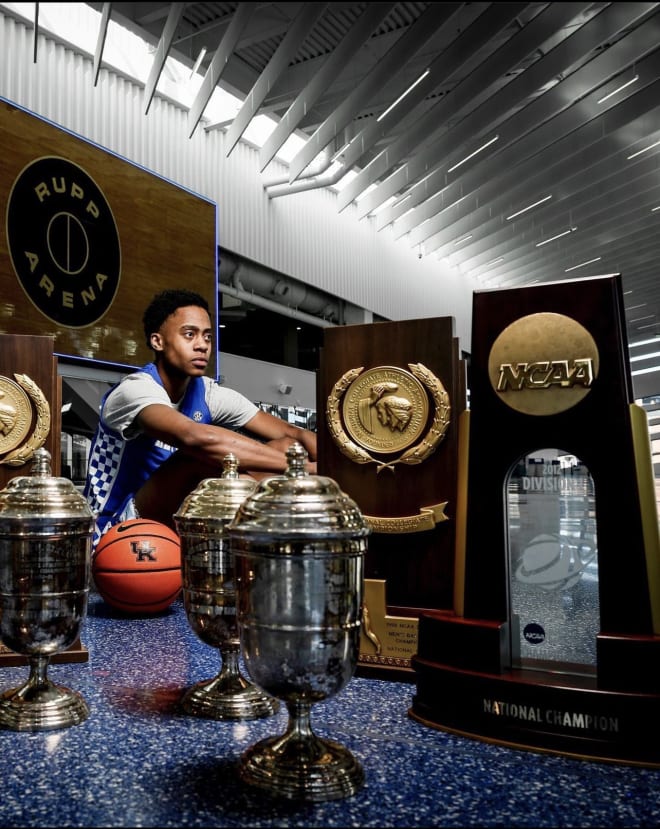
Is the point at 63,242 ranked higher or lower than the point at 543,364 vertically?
higher

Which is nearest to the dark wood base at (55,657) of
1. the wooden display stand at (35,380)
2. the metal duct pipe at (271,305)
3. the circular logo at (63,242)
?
the wooden display stand at (35,380)

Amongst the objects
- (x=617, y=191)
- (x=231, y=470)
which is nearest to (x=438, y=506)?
(x=231, y=470)

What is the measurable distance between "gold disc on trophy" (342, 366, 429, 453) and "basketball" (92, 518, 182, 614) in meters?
1.23

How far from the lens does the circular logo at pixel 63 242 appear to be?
176 inches

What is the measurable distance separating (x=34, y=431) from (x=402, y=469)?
1241 mm

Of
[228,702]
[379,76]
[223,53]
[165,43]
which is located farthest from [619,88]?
[228,702]

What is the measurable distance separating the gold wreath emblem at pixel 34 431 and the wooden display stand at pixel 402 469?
3.26ft

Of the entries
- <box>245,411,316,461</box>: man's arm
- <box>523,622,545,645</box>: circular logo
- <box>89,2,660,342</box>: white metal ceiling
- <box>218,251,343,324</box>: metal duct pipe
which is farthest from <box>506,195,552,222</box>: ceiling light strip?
<box>523,622,545,645</box>: circular logo

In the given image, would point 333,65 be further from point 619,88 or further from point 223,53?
point 619,88

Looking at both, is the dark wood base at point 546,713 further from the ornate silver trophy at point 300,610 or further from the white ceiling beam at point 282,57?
the white ceiling beam at point 282,57

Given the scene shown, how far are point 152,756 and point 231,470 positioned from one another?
0.77 metres

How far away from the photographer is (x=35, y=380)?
2.47 metres

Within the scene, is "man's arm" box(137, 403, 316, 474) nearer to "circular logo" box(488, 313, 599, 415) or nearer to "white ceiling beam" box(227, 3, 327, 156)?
"circular logo" box(488, 313, 599, 415)

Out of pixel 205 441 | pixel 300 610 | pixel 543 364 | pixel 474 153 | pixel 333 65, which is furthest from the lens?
pixel 474 153
